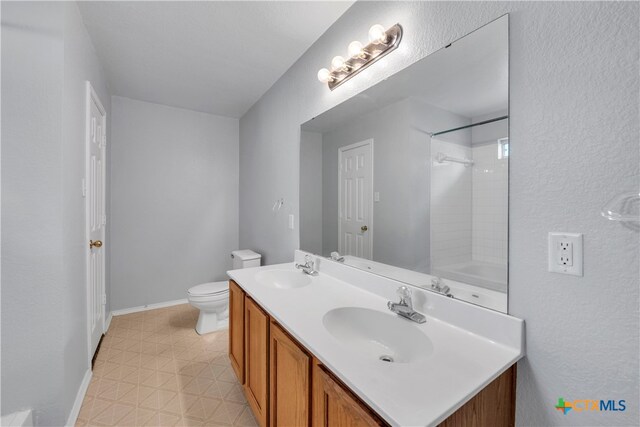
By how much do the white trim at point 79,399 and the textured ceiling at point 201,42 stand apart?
2.34 m

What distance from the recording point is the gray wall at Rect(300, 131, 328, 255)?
6.30 feet

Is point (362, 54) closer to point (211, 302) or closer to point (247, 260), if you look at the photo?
point (247, 260)

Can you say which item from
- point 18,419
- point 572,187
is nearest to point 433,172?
point 572,187

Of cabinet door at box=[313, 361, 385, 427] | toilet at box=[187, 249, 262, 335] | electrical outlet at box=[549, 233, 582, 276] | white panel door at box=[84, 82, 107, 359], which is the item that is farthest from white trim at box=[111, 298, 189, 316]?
electrical outlet at box=[549, 233, 582, 276]

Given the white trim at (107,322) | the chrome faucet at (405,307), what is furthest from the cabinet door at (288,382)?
the white trim at (107,322)

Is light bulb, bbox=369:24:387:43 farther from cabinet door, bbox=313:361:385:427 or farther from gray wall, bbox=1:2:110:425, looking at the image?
gray wall, bbox=1:2:110:425

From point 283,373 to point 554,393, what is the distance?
35.2 inches

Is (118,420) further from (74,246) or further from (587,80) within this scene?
(587,80)

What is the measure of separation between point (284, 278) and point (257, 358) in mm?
550

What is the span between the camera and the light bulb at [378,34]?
1.29 metres

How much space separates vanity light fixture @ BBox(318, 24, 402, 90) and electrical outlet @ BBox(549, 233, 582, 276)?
3.45 ft

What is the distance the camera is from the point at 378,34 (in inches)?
51.1

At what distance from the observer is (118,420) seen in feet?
5.04

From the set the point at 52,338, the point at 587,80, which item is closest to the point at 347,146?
the point at 587,80
